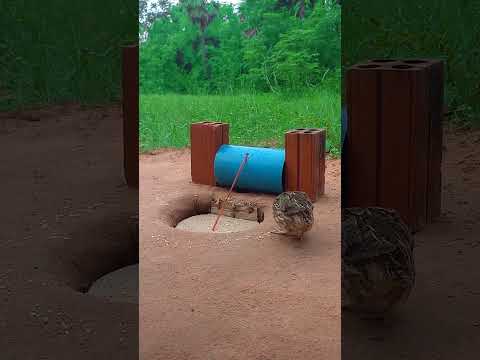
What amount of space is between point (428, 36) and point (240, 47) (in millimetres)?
5293

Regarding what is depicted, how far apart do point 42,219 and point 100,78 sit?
3568 mm

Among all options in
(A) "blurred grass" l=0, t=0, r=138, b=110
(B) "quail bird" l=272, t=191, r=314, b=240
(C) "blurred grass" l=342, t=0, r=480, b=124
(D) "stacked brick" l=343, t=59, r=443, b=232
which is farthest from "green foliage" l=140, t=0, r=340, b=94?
(D) "stacked brick" l=343, t=59, r=443, b=232

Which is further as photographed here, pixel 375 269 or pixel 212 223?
pixel 212 223

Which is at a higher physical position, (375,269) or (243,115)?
(243,115)

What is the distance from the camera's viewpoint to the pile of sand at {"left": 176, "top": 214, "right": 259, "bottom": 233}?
15.4 ft

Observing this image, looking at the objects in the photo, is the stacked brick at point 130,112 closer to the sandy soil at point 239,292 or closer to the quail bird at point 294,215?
the sandy soil at point 239,292

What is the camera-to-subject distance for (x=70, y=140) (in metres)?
5.78

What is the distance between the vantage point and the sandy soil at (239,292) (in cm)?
242

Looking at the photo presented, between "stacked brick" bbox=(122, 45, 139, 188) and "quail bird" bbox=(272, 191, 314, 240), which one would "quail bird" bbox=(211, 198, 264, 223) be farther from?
"quail bird" bbox=(272, 191, 314, 240)

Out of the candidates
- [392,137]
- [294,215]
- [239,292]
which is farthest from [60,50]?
[239,292]

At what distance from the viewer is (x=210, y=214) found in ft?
16.6

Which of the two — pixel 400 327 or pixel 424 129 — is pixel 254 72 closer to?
pixel 424 129

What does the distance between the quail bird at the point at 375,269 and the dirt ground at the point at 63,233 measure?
0.83 meters

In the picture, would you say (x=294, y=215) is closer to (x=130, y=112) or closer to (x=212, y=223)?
(x=212, y=223)
